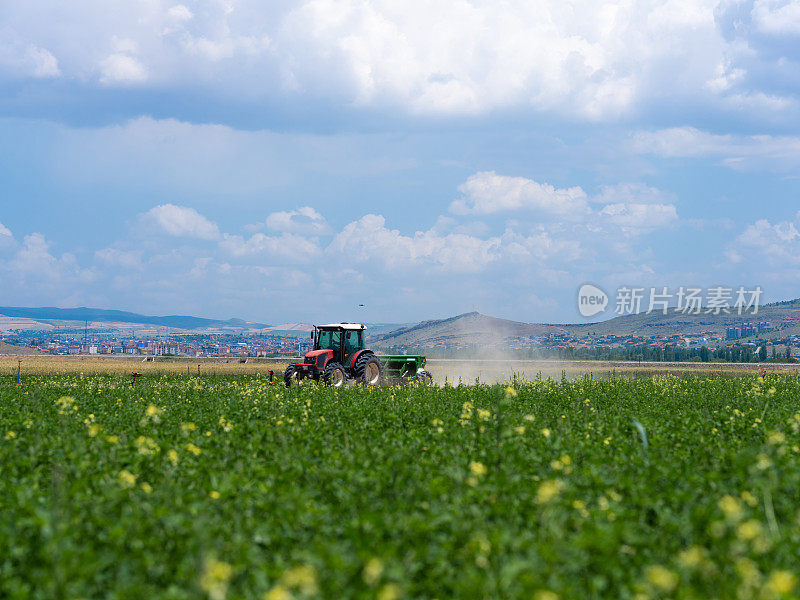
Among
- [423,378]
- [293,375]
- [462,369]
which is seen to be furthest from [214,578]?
[462,369]

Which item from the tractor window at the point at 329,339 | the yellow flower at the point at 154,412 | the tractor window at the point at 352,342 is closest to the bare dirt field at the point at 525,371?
the tractor window at the point at 352,342

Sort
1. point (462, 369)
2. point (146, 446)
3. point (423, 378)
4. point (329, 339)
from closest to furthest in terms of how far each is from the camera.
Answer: point (146, 446)
point (329, 339)
point (423, 378)
point (462, 369)

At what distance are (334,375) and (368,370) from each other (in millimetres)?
1782

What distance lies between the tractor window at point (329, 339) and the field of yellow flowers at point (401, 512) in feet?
47.5

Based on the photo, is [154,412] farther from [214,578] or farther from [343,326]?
[343,326]

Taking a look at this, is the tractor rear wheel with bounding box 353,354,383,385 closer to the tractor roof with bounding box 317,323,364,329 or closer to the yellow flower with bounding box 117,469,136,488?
the tractor roof with bounding box 317,323,364,329

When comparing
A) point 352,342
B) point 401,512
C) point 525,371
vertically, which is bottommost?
point 525,371

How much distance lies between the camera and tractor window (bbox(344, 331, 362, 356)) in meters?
27.2

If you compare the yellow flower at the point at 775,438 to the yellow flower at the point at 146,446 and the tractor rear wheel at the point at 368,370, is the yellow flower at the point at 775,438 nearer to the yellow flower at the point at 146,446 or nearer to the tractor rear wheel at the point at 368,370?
the yellow flower at the point at 146,446

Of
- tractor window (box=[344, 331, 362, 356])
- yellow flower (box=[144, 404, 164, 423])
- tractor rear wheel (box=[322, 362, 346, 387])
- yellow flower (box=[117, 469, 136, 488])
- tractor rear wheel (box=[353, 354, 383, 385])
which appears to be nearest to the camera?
yellow flower (box=[117, 469, 136, 488])

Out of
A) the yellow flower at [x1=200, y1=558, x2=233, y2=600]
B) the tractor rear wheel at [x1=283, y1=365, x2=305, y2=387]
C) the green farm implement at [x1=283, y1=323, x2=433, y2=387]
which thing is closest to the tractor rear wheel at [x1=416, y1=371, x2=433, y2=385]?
the green farm implement at [x1=283, y1=323, x2=433, y2=387]

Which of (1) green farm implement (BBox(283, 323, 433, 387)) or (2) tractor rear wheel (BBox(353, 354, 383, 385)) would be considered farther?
(2) tractor rear wheel (BBox(353, 354, 383, 385))

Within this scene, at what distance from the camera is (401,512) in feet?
21.8

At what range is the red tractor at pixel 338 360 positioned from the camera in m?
25.9
